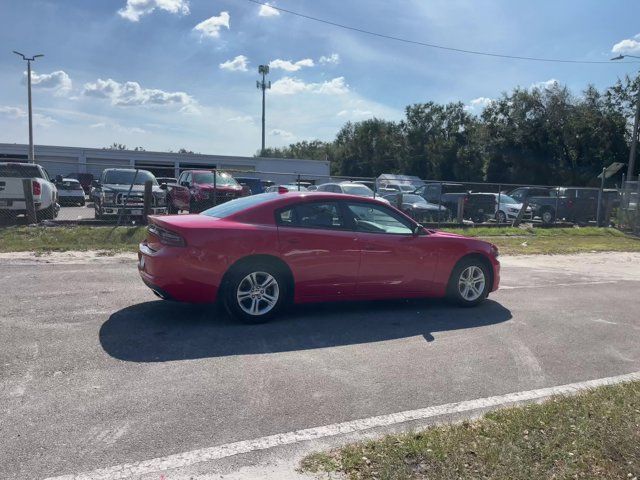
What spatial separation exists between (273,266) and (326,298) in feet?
2.58

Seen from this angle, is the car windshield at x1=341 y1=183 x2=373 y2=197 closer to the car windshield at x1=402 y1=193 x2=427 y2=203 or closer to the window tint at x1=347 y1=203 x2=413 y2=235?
the car windshield at x1=402 y1=193 x2=427 y2=203

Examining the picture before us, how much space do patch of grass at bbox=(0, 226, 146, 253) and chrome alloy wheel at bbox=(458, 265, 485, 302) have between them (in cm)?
717

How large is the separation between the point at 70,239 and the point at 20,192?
277 centimetres

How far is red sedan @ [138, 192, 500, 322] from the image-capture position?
18.5 ft

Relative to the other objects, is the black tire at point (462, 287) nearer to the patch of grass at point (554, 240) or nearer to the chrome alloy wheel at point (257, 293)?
the chrome alloy wheel at point (257, 293)

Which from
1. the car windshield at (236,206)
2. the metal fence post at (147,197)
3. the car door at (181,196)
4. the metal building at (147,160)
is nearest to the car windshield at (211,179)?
the car door at (181,196)

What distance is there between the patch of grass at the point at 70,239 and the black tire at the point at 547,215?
17.9 m

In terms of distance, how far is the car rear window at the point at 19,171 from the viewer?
1412 centimetres

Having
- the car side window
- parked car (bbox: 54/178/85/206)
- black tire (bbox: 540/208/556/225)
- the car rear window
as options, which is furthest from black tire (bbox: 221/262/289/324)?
parked car (bbox: 54/178/85/206)

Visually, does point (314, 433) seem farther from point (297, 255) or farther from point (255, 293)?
point (297, 255)

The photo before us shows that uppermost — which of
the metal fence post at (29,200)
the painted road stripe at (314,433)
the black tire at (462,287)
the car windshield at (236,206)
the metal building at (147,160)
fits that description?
the metal building at (147,160)

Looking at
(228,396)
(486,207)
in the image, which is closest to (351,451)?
(228,396)

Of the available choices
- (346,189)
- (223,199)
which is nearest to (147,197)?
(223,199)

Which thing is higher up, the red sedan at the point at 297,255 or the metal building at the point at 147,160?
the metal building at the point at 147,160
